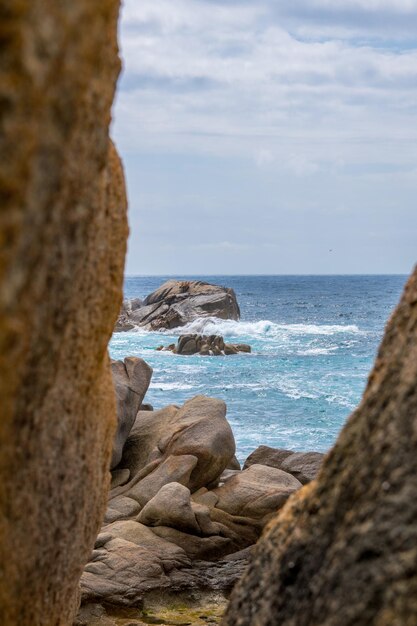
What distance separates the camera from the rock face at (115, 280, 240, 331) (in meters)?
55.6

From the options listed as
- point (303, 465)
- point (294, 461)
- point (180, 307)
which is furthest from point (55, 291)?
point (180, 307)

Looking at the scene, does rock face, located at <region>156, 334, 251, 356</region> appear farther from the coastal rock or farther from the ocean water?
the coastal rock

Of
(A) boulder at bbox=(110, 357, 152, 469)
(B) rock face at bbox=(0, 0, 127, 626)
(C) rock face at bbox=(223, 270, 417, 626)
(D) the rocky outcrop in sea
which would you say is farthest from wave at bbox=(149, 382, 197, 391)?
(C) rock face at bbox=(223, 270, 417, 626)

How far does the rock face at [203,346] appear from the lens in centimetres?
4341

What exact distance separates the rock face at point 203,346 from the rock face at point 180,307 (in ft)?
34.3

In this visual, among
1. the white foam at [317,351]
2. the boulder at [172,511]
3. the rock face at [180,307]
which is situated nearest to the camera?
the boulder at [172,511]

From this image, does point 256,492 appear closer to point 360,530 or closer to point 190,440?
point 190,440

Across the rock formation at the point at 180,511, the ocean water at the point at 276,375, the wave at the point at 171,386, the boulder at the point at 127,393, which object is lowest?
the wave at the point at 171,386

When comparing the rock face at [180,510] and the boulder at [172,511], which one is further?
the boulder at [172,511]

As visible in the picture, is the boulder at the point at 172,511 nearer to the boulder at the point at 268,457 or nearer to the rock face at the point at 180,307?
the boulder at the point at 268,457

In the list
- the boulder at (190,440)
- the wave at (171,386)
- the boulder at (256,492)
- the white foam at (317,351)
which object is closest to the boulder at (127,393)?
the boulder at (190,440)

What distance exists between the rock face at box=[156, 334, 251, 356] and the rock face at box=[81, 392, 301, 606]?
85.6ft

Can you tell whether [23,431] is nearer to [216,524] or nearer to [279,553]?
[279,553]

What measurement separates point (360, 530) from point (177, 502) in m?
10.2
